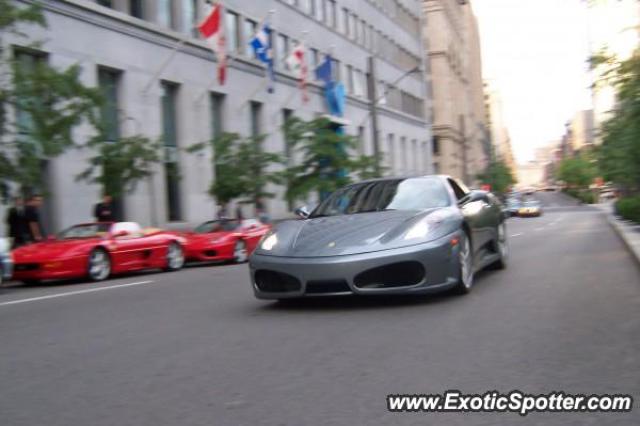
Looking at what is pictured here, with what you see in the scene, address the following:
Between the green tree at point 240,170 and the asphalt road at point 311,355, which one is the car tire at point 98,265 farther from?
the green tree at point 240,170

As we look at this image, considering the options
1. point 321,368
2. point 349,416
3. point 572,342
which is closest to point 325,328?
point 321,368

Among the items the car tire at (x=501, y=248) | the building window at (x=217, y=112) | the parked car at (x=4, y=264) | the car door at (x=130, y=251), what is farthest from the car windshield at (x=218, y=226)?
the building window at (x=217, y=112)

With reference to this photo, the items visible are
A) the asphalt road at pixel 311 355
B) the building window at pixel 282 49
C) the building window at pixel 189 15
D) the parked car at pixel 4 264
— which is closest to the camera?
the asphalt road at pixel 311 355

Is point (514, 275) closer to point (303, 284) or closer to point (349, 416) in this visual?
point (303, 284)

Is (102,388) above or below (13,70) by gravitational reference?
below

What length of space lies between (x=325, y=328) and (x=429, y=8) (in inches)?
3385

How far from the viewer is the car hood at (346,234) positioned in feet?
22.7

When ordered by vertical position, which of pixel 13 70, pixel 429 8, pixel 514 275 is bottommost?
pixel 514 275

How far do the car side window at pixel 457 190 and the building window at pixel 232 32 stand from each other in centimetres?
2492

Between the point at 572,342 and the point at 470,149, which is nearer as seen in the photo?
the point at 572,342

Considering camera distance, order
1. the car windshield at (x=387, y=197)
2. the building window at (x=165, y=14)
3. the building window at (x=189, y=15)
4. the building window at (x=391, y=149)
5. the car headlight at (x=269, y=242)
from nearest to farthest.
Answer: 1. the car headlight at (x=269, y=242)
2. the car windshield at (x=387, y=197)
3. the building window at (x=165, y=14)
4. the building window at (x=189, y=15)
5. the building window at (x=391, y=149)

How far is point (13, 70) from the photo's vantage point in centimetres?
1538

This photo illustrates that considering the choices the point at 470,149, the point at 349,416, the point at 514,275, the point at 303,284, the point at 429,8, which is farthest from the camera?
the point at 470,149

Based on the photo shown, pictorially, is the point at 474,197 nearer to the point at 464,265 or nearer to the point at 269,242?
the point at 464,265
